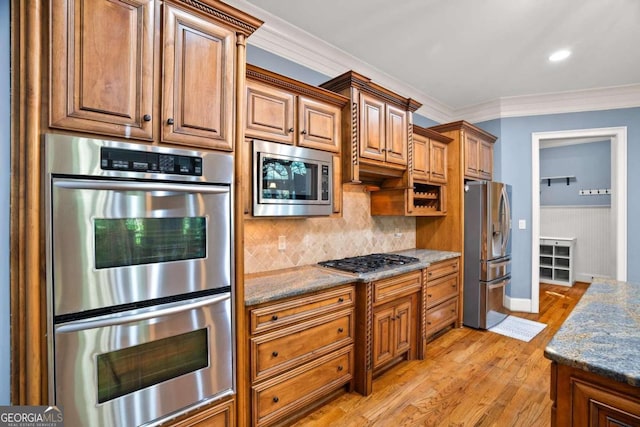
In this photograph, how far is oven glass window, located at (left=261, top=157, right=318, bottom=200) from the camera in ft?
6.83

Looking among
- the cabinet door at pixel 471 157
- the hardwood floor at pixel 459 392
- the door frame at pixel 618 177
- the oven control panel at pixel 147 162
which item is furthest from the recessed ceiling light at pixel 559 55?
the oven control panel at pixel 147 162

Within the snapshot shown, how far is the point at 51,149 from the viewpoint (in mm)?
1126

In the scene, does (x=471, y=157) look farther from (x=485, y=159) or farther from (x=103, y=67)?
(x=103, y=67)

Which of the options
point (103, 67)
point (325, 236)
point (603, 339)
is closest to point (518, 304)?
point (325, 236)

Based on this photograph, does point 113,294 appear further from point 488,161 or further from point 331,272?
point 488,161

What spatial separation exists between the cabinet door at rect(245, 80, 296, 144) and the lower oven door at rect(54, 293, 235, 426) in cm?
113

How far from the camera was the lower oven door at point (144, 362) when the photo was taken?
119 centimetres

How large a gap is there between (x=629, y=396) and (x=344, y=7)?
2.62 m

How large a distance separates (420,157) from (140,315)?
9.90 ft

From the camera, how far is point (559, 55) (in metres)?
3.03

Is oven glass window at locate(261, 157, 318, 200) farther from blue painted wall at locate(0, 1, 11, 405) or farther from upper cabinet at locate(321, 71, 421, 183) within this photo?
blue painted wall at locate(0, 1, 11, 405)

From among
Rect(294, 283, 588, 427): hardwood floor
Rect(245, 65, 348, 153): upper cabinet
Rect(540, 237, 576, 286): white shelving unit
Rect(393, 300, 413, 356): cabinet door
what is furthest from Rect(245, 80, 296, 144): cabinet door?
Rect(540, 237, 576, 286): white shelving unit

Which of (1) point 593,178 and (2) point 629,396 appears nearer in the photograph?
(2) point 629,396

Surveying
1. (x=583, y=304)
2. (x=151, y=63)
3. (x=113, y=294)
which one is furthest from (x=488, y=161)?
(x=113, y=294)
